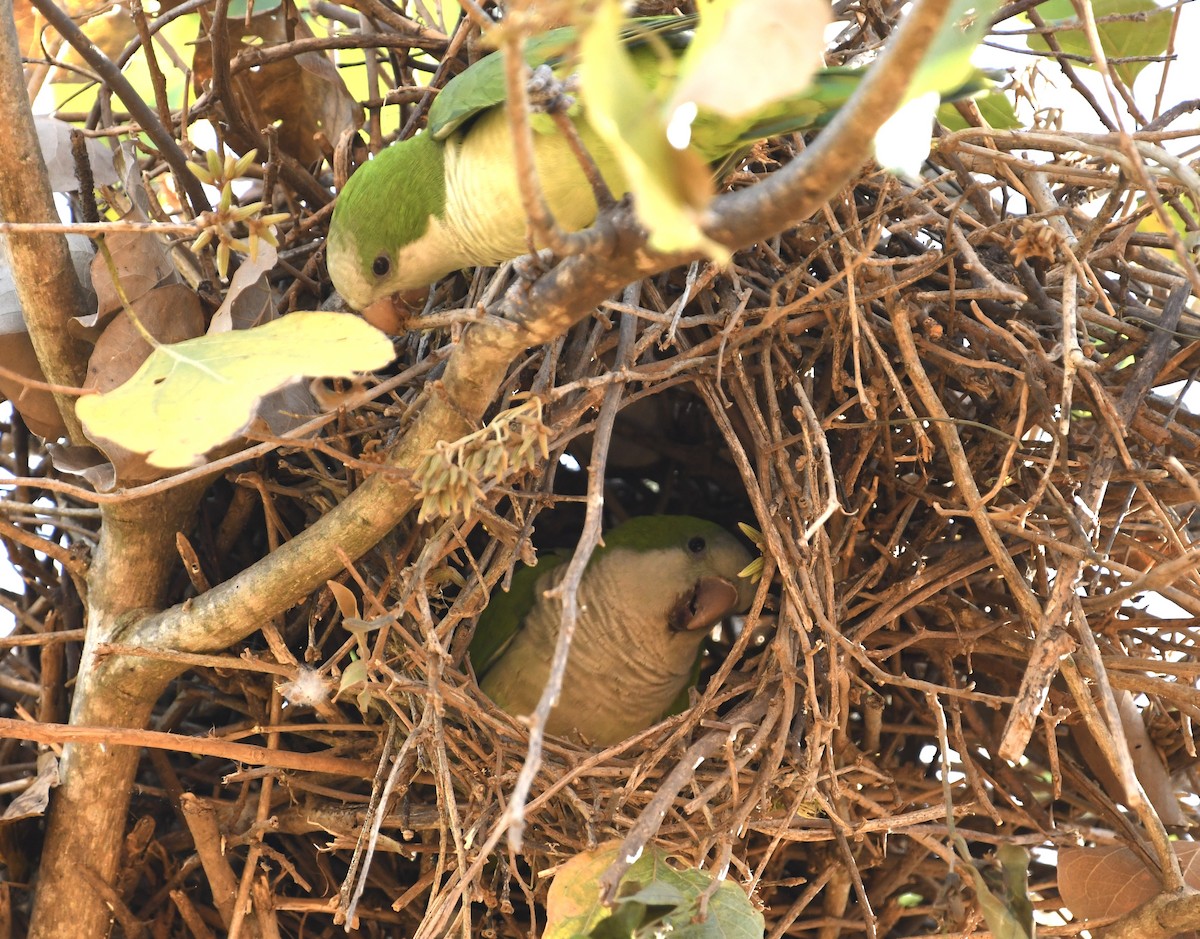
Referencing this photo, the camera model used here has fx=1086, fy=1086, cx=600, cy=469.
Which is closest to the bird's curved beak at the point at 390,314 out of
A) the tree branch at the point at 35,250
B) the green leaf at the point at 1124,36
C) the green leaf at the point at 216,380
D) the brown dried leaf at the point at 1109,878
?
the tree branch at the point at 35,250

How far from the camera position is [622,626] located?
1787 mm

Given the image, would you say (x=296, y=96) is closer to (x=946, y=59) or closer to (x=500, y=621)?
(x=500, y=621)

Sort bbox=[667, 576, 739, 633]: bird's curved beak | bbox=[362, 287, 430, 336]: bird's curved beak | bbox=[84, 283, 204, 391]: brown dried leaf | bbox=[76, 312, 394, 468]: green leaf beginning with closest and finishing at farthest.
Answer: bbox=[76, 312, 394, 468]: green leaf → bbox=[84, 283, 204, 391]: brown dried leaf → bbox=[362, 287, 430, 336]: bird's curved beak → bbox=[667, 576, 739, 633]: bird's curved beak

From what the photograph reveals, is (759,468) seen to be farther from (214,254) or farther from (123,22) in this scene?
(123,22)

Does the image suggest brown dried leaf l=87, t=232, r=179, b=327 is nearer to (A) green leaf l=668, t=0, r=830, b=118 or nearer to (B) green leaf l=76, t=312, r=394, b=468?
(B) green leaf l=76, t=312, r=394, b=468

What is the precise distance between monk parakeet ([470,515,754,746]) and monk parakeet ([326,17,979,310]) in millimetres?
559

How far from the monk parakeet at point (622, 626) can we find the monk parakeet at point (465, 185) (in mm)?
559

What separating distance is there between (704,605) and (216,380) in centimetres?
105

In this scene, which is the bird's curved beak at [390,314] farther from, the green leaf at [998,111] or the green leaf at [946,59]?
the green leaf at [946,59]

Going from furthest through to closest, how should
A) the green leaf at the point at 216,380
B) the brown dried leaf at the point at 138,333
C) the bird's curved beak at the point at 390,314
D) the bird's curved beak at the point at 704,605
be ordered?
the bird's curved beak at the point at 704,605
the bird's curved beak at the point at 390,314
the brown dried leaf at the point at 138,333
the green leaf at the point at 216,380

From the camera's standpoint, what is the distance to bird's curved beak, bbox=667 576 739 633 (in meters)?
1.75

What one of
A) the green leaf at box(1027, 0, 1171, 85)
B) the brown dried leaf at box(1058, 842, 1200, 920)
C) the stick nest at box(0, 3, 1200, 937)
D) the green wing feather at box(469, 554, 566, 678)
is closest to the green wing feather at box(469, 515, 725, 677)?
the green wing feather at box(469, 554, 566, 678)

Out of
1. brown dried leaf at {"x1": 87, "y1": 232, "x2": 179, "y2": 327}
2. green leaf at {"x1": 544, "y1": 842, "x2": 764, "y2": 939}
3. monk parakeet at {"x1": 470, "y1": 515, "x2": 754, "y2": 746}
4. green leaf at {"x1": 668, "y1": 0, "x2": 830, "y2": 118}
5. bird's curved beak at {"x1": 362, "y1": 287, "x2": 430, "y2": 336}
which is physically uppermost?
green leaf at {"x1": 668, "y1": 0, "x2": 830, "y2": 118}

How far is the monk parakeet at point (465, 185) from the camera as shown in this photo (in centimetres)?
135
